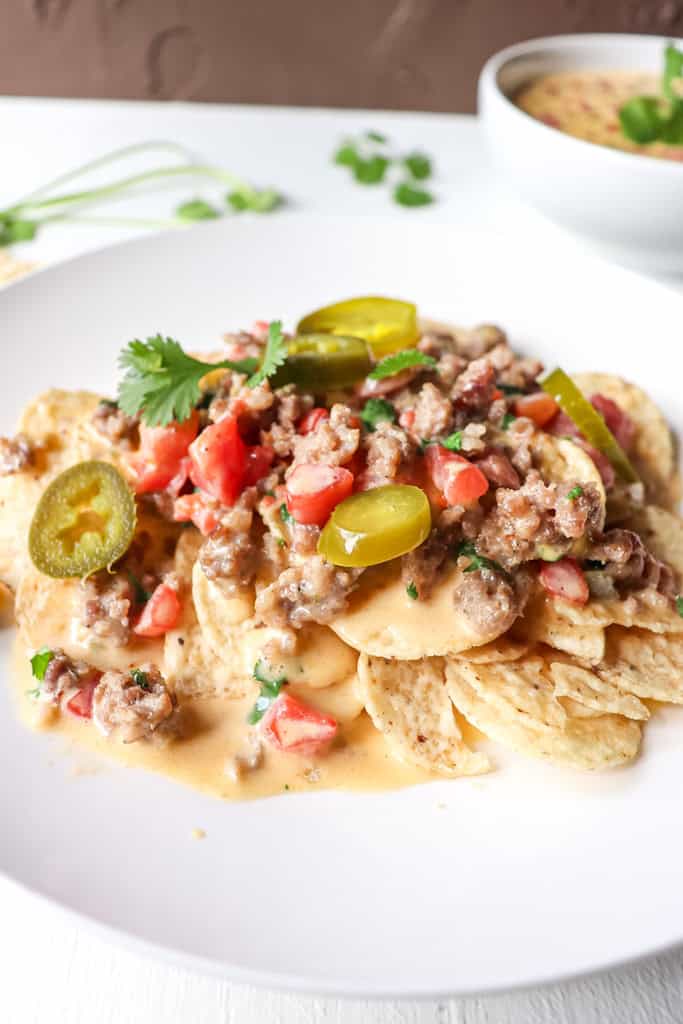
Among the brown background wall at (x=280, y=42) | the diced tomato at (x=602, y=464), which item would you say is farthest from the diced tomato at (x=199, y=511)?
the brown background wall at (x=280, y=42)

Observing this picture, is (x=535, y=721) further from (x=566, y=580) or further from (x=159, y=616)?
(x=159, y=616)

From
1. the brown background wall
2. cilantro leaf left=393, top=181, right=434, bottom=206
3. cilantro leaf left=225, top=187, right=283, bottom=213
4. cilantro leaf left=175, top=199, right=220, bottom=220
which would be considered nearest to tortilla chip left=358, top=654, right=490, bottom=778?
cilantro leaf left=175, top=199, right=220, bottom=220

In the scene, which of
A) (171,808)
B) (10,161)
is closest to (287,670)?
(171,808)

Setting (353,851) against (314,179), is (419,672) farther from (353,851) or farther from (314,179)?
(314,179)

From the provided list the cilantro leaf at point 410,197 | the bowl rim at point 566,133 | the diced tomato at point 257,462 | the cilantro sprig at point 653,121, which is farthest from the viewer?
the cilantro leaf at point 410,197

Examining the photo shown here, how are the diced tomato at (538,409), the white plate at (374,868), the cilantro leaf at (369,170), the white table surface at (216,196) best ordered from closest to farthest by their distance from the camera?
the white plate at (374,868)
the white table surface at (216,196)
the diced tomato at (538,409)
the cilantro leaf at (369,170)

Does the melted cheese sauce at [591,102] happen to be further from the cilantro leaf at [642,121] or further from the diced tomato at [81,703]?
the diced tomato at [81,703]

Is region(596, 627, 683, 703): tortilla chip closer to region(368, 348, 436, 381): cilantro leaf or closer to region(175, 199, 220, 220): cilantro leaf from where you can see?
region(368, 348, 436, 381): cilantro leaf
